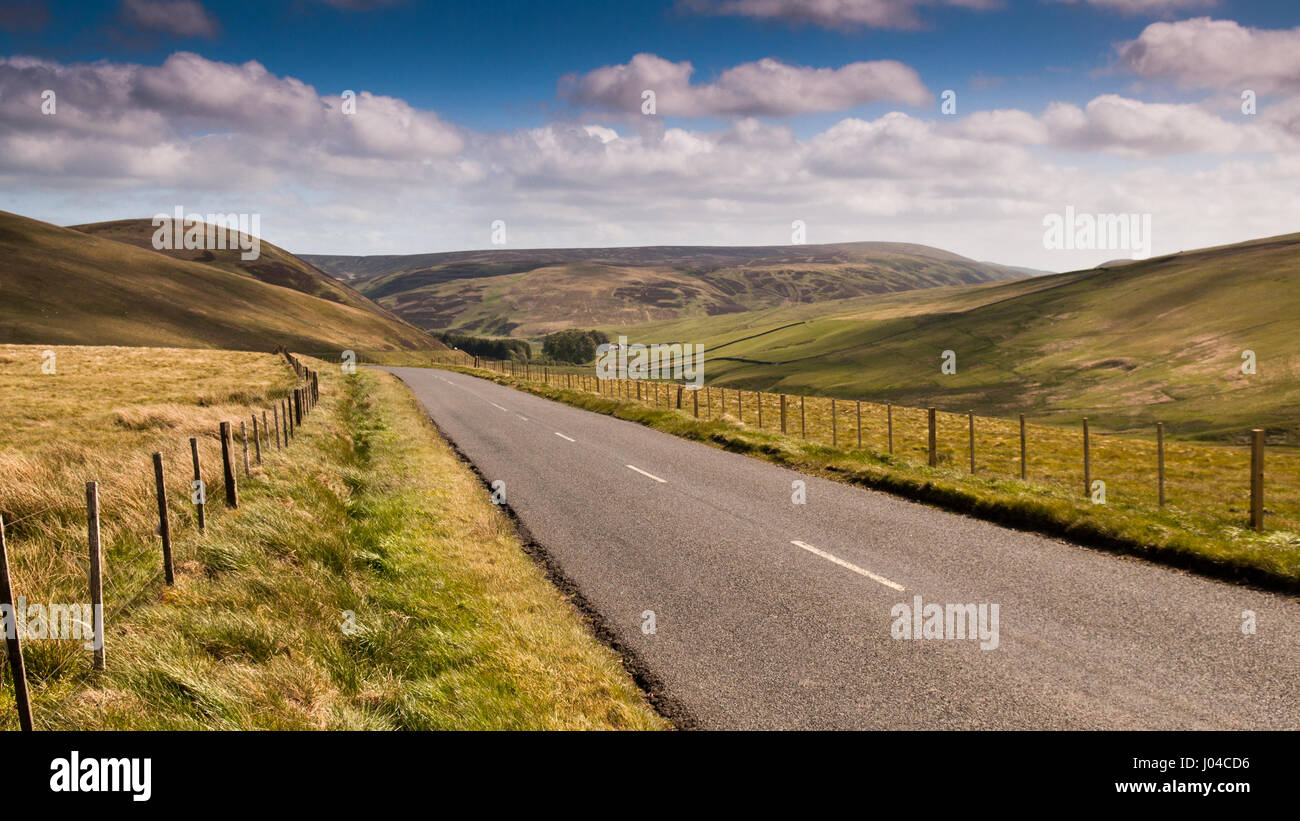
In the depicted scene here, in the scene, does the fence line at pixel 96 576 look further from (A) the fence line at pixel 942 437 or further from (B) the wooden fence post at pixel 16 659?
(A) the fence line at pixel 942 437

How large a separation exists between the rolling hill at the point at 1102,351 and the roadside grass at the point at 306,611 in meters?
101

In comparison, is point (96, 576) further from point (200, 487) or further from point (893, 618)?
point (893, 618)

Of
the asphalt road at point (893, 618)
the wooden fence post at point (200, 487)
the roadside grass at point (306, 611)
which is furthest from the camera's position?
the wooden fence post at point (200, 487)

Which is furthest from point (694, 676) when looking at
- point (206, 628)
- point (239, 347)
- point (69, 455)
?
point (239, 347)

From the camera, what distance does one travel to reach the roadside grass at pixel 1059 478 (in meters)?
9.20

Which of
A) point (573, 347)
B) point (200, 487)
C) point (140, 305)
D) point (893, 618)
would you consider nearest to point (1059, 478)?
point (893, 618)

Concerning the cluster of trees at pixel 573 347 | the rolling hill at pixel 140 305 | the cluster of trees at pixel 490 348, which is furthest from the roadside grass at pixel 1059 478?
the cluster of trees at pixel 490 348

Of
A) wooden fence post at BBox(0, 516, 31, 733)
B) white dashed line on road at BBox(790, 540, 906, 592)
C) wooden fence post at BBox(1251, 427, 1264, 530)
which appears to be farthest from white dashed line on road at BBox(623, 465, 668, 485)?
wooden fence post at BBox(0, 516, 31, 733)

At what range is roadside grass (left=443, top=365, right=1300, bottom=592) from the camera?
9195 mm

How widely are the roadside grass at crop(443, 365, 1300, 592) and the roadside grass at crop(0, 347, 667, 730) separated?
24.0 feet

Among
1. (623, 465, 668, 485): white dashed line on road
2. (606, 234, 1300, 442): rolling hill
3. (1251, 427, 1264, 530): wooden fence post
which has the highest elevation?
(606, 234, 1300, 442): rolling hill

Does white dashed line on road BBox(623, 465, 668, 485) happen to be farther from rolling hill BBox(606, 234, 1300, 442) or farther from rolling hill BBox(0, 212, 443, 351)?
rolling hill BBox(0, 212, 443, 351)

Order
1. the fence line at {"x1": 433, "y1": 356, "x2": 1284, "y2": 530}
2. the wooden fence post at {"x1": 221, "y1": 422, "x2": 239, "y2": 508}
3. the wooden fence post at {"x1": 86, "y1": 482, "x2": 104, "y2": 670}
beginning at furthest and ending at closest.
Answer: the fence line at {"x1": 433, "y1": 356, "x2": 1284, "y2": 530}, the wooden fence post at {"x1": 221, "y1": 422, "x2": 239, "y2": 508}, the wooden fence post at {"x1": 86, "y1": 482, "x2": 104, "y2": 670}
